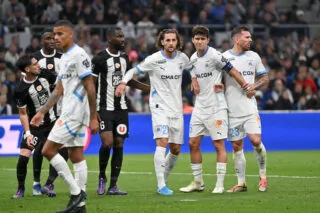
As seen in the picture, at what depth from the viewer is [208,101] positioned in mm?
13773

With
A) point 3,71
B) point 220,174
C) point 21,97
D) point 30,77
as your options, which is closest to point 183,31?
point 3,71

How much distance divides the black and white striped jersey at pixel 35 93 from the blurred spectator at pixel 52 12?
14448 mm

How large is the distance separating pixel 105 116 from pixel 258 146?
247 centimetres

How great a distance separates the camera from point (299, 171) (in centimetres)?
1730

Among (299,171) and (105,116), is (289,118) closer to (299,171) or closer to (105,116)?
(299,171)

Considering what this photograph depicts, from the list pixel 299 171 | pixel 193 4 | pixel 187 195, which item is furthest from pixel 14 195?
pixel 193 4

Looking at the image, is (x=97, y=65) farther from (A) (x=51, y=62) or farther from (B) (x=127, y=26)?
(B) (x=127, y=26)

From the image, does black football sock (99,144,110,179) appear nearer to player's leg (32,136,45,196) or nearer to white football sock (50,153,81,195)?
player's leg (32,136,45,196)

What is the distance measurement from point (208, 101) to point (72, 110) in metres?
2.91

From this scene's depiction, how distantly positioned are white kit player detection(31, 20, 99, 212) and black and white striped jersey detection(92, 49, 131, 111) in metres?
2.29

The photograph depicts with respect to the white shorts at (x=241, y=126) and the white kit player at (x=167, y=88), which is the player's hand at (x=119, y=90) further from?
the white shorts at (x=241, y=126)

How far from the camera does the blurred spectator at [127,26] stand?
93.9 ft

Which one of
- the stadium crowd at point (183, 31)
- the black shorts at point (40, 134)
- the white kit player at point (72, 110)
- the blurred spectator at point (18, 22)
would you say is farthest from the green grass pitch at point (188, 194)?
the blurred spectator at point (18, 22)

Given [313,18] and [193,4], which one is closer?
[193,4]
